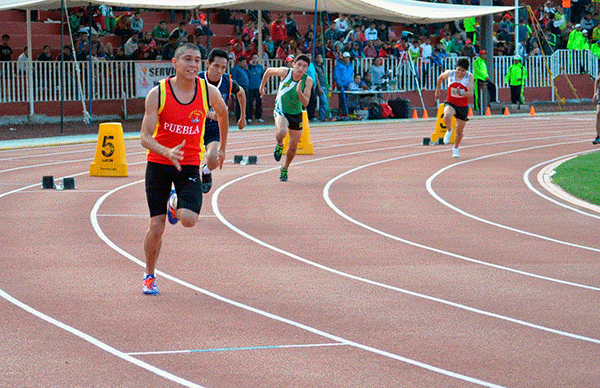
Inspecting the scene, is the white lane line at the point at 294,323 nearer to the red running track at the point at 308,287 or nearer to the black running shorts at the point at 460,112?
the red running track at the point at 308,287

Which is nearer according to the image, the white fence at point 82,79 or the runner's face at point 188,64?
the runner's face at point 188,64

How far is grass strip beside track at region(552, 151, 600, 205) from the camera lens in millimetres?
14433

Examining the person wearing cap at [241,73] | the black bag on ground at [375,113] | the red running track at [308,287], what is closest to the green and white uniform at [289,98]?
the red running track at [308,287]

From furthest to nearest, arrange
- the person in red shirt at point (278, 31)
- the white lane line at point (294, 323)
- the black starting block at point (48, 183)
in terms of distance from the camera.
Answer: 1. the person in red shirt at point (278, 31)
2. the black starting block at point (48, 183)
3. the white lane line at point (294, 323)

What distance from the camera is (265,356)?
623 centimetres

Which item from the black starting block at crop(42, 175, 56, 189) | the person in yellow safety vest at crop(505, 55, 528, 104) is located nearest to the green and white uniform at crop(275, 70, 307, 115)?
the black starting block at crop(42, 175, 56, 189)

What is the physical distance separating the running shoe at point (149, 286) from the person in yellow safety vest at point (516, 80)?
28489 mm

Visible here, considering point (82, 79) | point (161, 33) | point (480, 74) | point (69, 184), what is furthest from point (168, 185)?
point (480, 74)

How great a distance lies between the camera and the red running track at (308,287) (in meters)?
6.01

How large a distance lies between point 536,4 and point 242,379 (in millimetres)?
40362

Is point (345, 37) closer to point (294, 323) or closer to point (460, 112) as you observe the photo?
point (460, 112)

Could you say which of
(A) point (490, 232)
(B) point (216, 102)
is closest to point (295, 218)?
(A) point (490, 232)

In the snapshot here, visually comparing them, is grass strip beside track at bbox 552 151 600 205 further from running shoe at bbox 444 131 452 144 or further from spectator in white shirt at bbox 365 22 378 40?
spectator in white shirt at bbox 365 22 378 40

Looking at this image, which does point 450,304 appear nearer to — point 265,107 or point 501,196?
point 501,196
